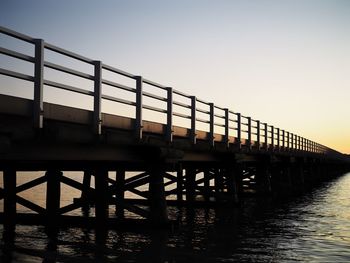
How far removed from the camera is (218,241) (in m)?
10.8

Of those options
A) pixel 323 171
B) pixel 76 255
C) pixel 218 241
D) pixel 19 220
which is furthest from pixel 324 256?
pixel 323 171

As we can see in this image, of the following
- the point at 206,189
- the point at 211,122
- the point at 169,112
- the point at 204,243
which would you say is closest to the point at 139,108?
the point at 169,112

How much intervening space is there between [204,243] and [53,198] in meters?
3.79

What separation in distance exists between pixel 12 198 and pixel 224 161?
8.06 metres

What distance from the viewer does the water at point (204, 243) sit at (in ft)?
29.3

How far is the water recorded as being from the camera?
29.3ft

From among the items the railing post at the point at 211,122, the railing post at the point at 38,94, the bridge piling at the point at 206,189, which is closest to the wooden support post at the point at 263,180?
the bridge piling at the point at 206,189

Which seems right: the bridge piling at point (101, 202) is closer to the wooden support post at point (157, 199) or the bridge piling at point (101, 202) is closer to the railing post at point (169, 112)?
the wooden support post at point (157, 199)

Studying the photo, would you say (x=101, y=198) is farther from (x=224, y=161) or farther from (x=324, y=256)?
(x=224, y=161)

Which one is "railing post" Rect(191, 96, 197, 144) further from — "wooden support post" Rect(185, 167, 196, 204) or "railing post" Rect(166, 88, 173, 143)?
"wooden support post" Rect(185, 167, 196, 204)

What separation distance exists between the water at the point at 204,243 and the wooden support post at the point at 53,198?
1.21ft

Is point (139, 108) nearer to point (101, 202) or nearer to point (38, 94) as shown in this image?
point (101, 202)

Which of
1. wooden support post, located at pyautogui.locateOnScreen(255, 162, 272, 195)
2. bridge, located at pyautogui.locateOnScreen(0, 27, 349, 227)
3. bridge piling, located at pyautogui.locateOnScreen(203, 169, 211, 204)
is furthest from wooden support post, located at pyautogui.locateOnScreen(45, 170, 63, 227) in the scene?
wooden support post, located at pyautogui.locateOnScreen(255, 162, 272, 195)

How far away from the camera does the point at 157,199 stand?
1167cm
